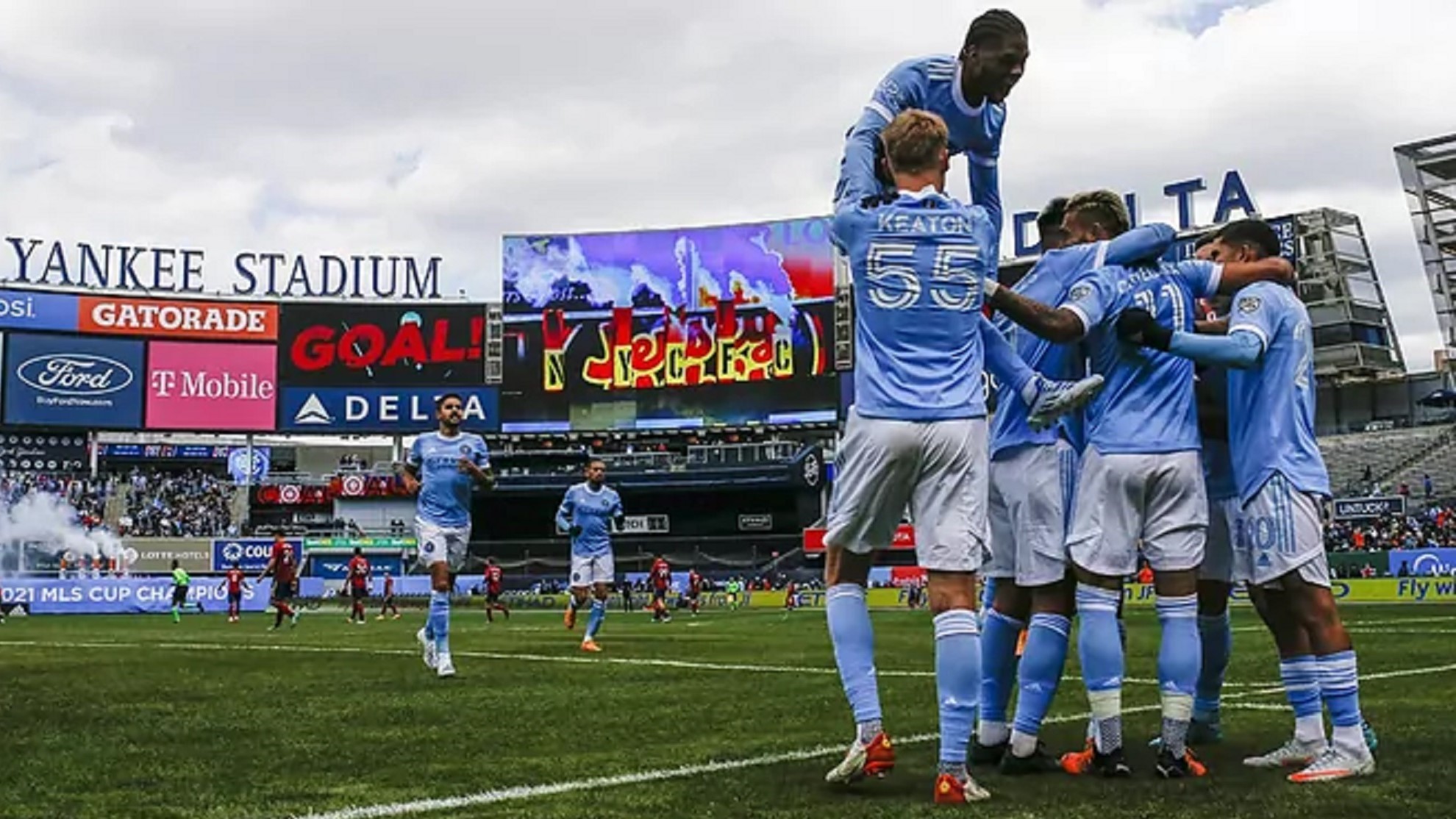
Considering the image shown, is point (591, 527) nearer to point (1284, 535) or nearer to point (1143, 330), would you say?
point (1284, 535)

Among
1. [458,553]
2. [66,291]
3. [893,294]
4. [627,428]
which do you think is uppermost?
[66,291]

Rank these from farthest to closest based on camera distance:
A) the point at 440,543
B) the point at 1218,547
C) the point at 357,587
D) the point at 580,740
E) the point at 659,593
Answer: the point at 357,587 → the point at 659,593 → the point at 440,543 → the point at 580,740 → the point at 1218,547

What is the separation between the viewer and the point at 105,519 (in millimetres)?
61188

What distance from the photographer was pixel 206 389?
6200 cm

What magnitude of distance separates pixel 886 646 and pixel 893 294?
1061 centimetres

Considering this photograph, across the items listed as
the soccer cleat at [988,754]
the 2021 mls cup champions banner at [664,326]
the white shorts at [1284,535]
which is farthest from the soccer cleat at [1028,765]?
the 2021 mls cup champions banner at [664,326]

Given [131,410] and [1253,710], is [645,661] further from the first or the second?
[131,410]

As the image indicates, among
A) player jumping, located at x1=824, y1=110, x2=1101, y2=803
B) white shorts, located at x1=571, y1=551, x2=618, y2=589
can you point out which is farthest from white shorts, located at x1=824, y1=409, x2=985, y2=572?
white shorts, located at x1=571, y1=551, x2=618, y2=589

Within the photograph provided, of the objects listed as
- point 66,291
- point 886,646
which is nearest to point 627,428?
point 66,291

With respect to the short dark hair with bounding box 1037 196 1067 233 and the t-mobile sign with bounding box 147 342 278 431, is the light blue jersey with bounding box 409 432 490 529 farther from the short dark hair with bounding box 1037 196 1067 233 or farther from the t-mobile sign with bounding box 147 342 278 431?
the t-mobile sign with bounding box 147 342 278 431

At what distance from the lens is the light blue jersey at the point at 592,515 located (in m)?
17.5

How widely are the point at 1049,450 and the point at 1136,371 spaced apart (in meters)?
0.47

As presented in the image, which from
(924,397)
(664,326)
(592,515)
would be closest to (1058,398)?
(924,397)

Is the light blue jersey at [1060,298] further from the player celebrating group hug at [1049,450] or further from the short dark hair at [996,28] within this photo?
the short dark hair at [996,28]
